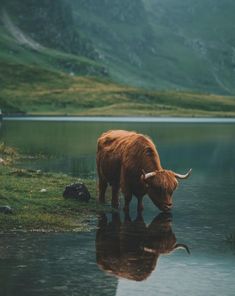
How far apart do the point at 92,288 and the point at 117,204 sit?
13.1m

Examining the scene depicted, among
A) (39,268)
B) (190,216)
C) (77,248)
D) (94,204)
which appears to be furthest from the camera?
(94,204)

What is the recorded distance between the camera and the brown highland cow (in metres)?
26.5

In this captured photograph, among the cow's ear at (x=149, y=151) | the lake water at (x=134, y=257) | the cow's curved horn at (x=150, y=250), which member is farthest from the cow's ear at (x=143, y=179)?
the cow's curved horn at (x=150, y=250)

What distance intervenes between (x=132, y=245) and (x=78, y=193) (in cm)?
923

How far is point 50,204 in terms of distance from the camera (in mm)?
29578

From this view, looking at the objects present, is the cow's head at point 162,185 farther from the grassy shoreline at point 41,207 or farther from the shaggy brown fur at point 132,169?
the grassy shoreline at point 41,207

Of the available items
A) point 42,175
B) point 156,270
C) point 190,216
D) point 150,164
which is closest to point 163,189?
point 150,164

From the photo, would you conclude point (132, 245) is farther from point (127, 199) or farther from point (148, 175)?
point (127, 199)

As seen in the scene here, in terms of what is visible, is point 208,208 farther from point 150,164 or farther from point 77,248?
point 77,248

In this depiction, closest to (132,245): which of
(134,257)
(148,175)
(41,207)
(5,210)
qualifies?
(134,257)

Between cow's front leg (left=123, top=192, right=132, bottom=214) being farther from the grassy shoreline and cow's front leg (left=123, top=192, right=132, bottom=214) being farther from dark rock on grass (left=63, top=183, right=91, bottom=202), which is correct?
dark rock on grass (left=63, top=183, right=91, bottom=202)

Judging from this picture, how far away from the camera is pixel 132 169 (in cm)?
2797

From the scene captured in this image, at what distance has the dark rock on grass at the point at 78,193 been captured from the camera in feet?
103

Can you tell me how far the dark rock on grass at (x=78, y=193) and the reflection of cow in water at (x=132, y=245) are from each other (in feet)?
9.39
